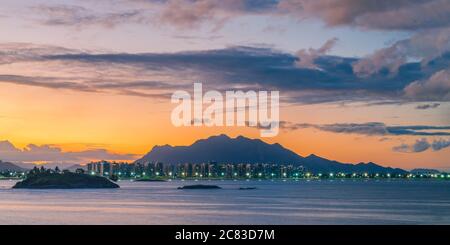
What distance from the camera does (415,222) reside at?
83.6 m
